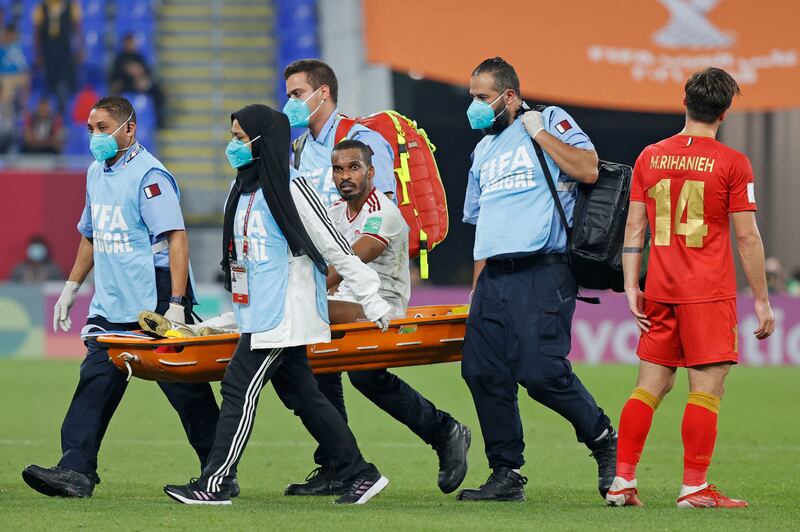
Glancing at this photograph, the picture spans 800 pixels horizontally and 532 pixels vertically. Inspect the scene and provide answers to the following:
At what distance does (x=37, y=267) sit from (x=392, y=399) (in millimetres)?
13438

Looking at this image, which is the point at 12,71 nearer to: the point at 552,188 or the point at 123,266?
the point at 123,266

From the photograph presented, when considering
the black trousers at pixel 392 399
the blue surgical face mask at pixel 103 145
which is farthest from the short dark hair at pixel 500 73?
the blue surgical face mask at pixel 103 145

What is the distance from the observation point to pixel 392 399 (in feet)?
24.4

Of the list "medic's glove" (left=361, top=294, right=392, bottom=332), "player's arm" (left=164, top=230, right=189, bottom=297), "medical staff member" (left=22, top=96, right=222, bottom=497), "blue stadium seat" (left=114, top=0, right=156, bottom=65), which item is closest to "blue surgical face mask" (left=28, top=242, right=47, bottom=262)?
"blue stadium seat" (left=114, top=0, right=156, bottom=65)

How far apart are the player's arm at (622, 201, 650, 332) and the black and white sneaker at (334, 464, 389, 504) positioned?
143 cm

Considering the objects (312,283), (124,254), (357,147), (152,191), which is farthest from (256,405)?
(357,147)

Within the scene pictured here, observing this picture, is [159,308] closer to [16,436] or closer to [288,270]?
[288,270]

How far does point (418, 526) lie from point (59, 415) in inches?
268

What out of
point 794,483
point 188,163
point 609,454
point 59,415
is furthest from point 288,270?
point 188,163

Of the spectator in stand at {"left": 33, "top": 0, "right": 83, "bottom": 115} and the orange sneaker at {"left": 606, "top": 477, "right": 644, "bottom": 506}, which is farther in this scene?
the spectator in stand at {"left": 33, "top": 0, "right": 83, "bottom": 115}

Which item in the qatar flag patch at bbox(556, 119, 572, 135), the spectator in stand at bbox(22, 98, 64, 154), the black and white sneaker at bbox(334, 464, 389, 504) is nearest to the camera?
the black and white sneaker at bbox(334, 464, 389, 504)

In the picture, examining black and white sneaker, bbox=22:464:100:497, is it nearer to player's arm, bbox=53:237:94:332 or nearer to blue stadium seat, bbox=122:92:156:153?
player's arm, bbox=53:237:94:332

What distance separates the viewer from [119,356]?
6.61 meters

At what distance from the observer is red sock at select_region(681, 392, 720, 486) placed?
6.27m
